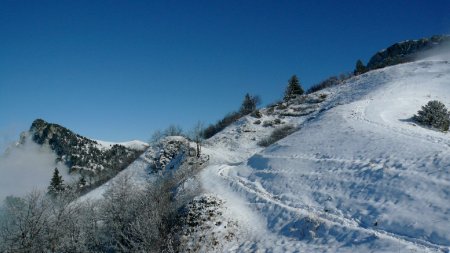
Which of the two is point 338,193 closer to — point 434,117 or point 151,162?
point 434,117

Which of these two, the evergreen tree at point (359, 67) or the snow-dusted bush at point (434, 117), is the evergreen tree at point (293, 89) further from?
the snow-dusted bush at point (434, 117)

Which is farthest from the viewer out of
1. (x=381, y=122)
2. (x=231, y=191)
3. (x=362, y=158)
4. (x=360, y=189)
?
(x=381, y=122)

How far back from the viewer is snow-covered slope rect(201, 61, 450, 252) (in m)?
17.7

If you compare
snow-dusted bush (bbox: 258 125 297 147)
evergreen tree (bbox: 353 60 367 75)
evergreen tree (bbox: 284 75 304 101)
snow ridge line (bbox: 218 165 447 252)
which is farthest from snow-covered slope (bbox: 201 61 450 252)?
evergreen tree (bbox: 353 60 367 75)

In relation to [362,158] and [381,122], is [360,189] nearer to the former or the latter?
[362,158]

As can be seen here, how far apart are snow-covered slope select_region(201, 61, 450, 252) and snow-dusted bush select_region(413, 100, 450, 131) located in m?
1.73

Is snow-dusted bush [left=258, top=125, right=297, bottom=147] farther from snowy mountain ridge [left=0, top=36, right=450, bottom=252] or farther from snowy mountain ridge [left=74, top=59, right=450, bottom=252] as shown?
snowy mountain ridge [left=74, top=59, right=450, bottom=252]

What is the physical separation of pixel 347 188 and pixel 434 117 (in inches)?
823

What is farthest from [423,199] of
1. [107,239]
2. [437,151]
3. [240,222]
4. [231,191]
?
[107,239]

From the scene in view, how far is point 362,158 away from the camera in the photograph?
2734 centimetres

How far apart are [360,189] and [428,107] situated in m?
22.7

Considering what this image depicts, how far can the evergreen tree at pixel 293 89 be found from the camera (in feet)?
303

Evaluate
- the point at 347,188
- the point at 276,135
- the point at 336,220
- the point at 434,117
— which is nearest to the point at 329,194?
the point at 347,188

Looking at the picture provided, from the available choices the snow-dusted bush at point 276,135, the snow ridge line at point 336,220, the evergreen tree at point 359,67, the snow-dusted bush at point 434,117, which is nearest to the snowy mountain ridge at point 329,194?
the snow ridge line at point 336,220
